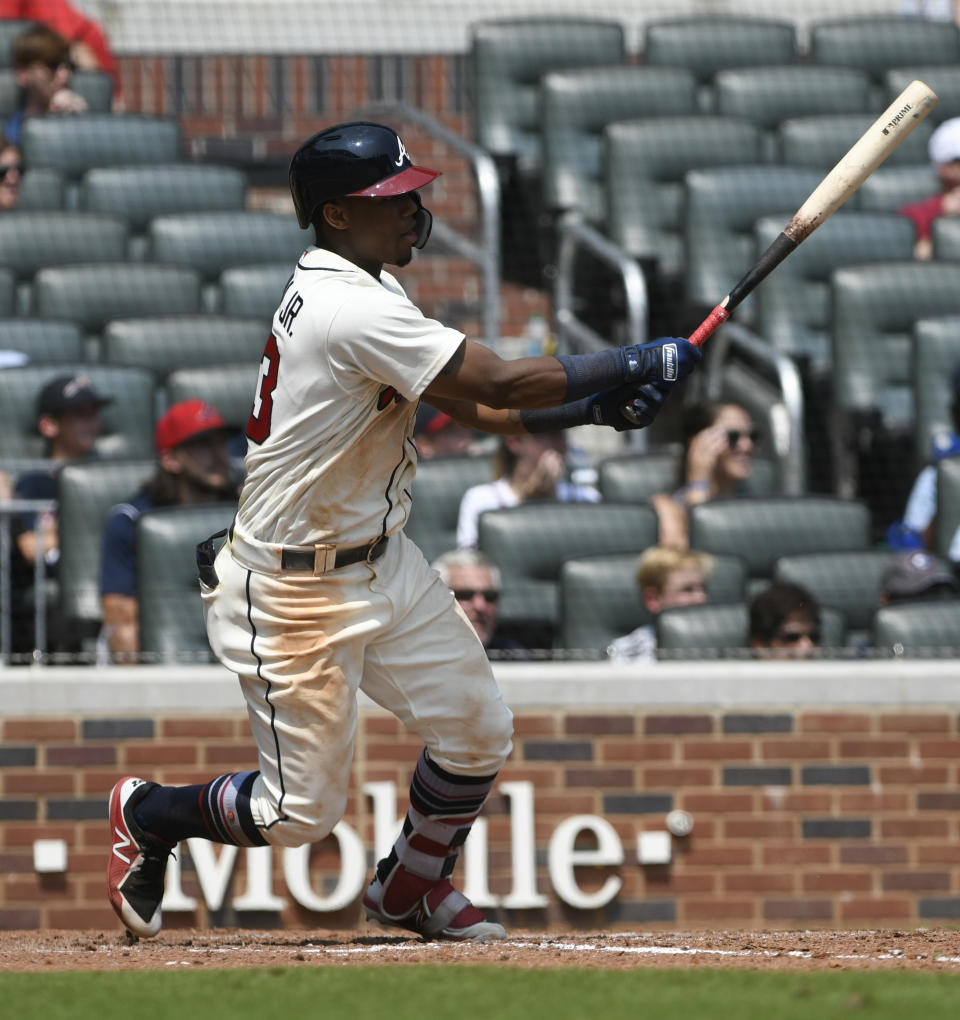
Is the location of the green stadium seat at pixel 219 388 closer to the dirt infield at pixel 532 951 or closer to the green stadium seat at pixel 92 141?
the green stadium seat at pixel 92 141

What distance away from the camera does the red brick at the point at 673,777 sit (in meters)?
5.33

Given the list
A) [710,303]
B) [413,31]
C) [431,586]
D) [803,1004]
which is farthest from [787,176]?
[803,1004]

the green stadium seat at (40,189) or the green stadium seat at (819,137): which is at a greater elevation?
the green stadium seat at (819,137)

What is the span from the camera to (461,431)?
6.66 metres

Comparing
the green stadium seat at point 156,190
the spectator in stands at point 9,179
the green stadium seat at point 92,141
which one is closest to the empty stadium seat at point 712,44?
the green stadium seat at point 156,190

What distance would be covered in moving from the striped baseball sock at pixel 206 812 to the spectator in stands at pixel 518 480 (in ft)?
6.86

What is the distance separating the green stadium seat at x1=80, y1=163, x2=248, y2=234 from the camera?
315 inches

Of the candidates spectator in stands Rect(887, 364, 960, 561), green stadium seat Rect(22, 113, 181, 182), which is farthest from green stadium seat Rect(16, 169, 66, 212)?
spectator in stands Rect(887, 364, 960, 561)

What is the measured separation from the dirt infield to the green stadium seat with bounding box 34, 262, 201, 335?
11.2ft

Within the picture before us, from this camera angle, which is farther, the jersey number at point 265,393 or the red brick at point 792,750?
the red brick at point 792,750

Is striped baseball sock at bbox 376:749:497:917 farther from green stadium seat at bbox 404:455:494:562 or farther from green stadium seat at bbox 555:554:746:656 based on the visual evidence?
green stadium seat at bbox 404:455:494:562

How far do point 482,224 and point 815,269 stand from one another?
170 cm

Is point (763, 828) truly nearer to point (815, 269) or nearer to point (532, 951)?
point (532, 951)

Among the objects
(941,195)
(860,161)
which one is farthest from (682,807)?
(941,195)
